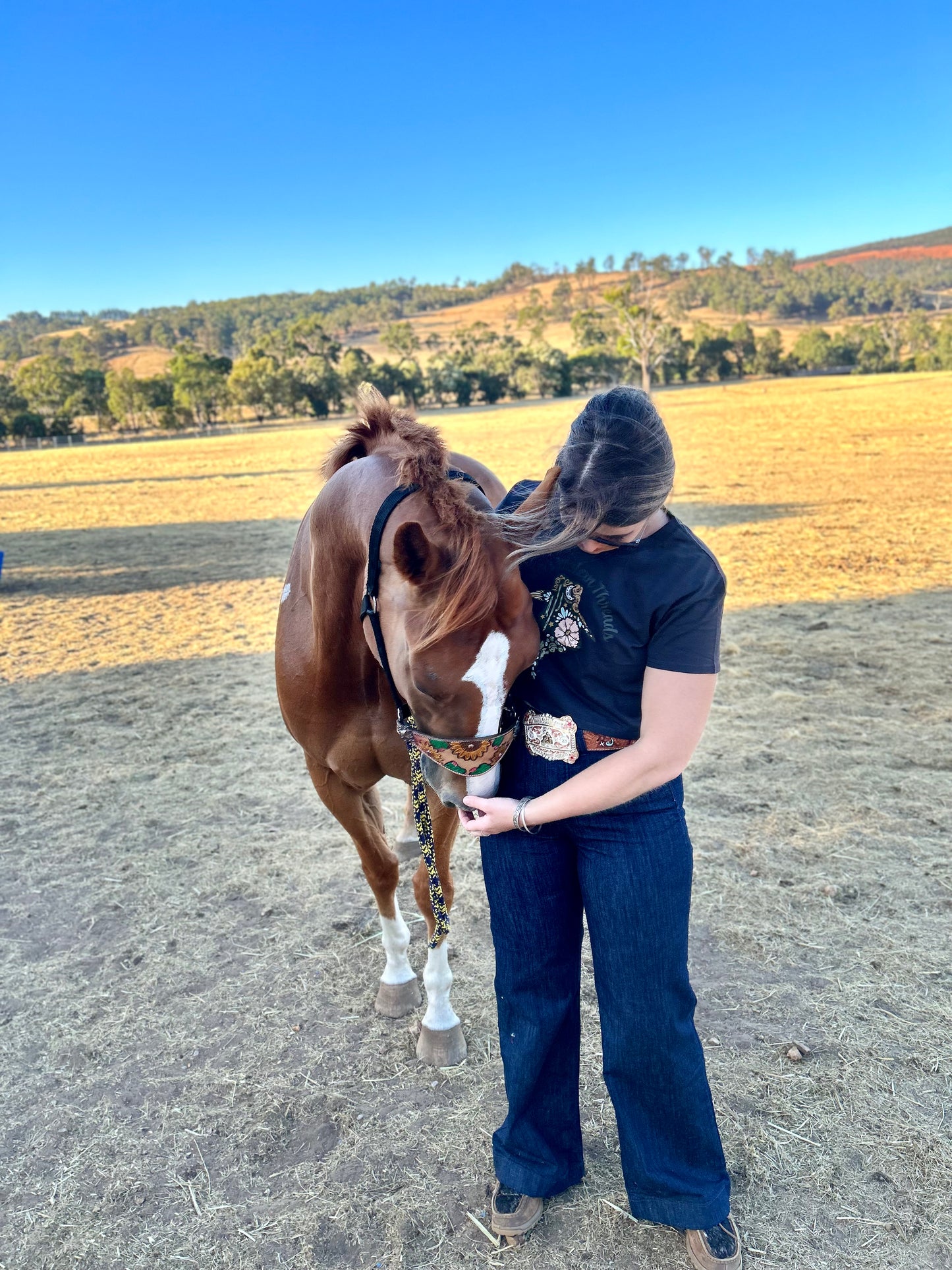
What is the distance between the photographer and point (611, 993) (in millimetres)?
1842

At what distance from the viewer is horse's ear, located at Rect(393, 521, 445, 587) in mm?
1643

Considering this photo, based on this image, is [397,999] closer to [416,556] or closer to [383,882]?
[383,882]

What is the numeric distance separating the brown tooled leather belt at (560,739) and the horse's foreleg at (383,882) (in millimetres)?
1224

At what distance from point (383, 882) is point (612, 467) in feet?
6.77

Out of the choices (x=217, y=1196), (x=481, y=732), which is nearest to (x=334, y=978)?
(x=217, y=1196)

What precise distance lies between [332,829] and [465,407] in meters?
52.7

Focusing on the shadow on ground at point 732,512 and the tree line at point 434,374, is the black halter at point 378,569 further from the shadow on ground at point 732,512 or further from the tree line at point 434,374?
the tree line at point 434,374

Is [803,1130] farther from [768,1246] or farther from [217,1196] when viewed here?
[217,1196]

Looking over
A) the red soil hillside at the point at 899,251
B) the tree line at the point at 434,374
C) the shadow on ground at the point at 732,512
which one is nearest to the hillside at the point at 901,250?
the red soil hillside at the point at 899,251

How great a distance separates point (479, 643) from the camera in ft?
5.42

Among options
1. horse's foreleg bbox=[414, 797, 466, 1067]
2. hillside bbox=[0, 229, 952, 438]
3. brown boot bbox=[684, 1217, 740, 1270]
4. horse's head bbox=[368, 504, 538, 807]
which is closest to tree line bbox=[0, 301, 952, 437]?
hillside bbox=[0, 229, 952, 438]

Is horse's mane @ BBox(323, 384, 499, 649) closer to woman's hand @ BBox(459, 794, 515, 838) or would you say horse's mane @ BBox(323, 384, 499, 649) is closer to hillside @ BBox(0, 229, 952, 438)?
woman's hand @ BBox(459, 794, 515, 838)

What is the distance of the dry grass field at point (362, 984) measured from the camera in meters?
A: 2.15

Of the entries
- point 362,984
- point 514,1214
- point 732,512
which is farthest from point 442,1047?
point 732,512
